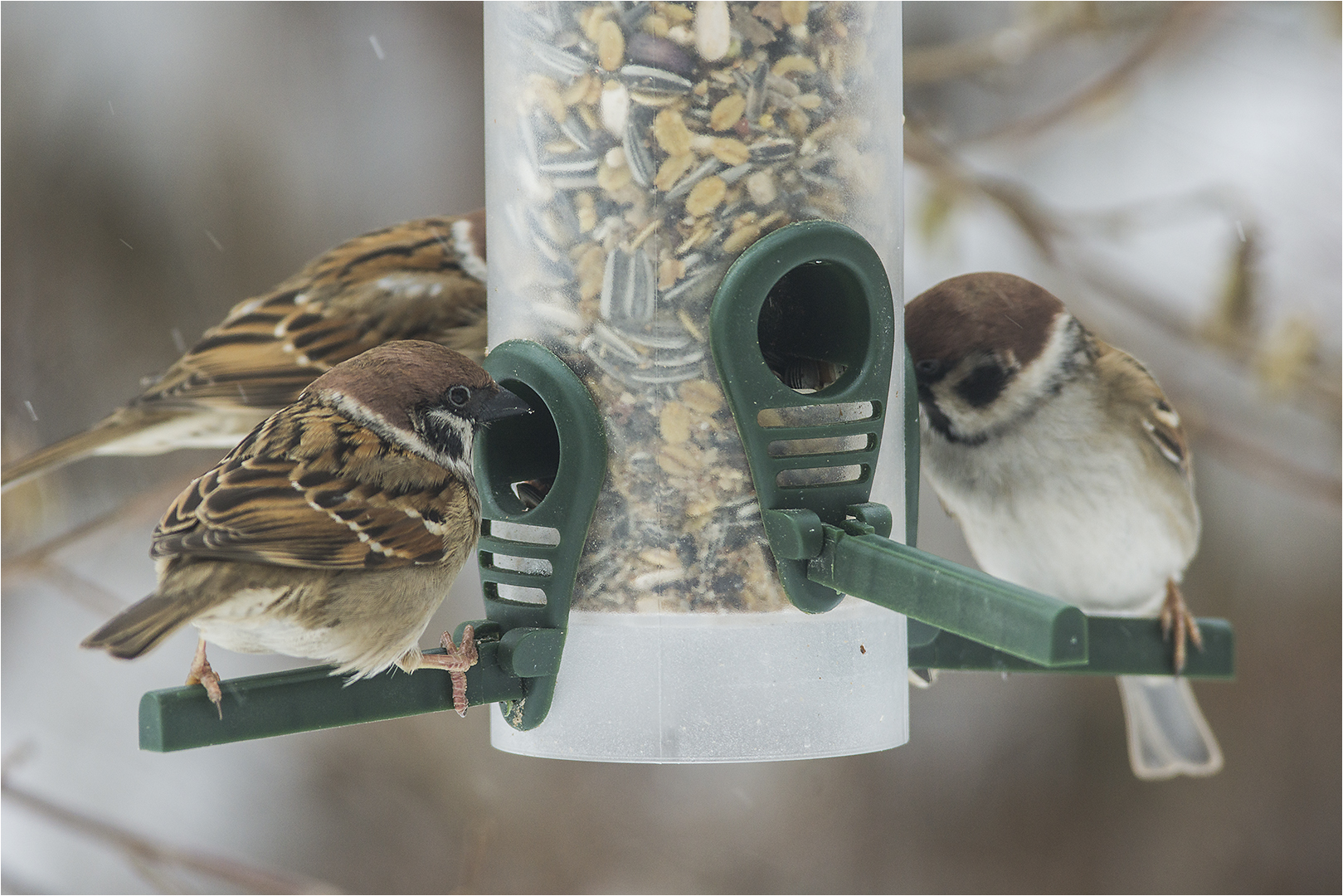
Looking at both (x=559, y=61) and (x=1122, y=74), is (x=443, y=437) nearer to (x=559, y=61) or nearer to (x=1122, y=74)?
(x=559, y=61)

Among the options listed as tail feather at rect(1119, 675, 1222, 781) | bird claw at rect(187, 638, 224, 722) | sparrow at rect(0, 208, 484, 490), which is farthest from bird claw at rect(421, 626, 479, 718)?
tail feather at rect(1119, 675, 1222, 781)

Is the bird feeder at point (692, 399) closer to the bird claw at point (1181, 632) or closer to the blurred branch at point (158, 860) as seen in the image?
the bird claw at point (1181, 632)

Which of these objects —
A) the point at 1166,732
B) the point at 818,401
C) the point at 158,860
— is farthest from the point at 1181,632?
the point at 158,860

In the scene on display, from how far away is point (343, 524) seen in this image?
215cm

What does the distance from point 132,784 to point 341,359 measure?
6.31 ft

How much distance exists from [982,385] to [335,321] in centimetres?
134

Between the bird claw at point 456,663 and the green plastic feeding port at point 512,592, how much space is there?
0.01m

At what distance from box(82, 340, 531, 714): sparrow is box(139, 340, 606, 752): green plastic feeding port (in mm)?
35

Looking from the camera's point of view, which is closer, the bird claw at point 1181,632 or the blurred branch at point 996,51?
the bird claw at point 1181,632

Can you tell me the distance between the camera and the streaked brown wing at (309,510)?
2008mm

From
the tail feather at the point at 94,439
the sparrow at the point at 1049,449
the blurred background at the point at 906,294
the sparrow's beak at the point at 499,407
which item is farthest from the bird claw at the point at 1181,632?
the tail feather at the point at 94,439

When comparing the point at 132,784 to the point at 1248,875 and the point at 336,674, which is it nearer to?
the point at 336,674

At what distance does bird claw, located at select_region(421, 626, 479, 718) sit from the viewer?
209 centimetres

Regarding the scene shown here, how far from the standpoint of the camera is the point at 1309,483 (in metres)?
3.69
